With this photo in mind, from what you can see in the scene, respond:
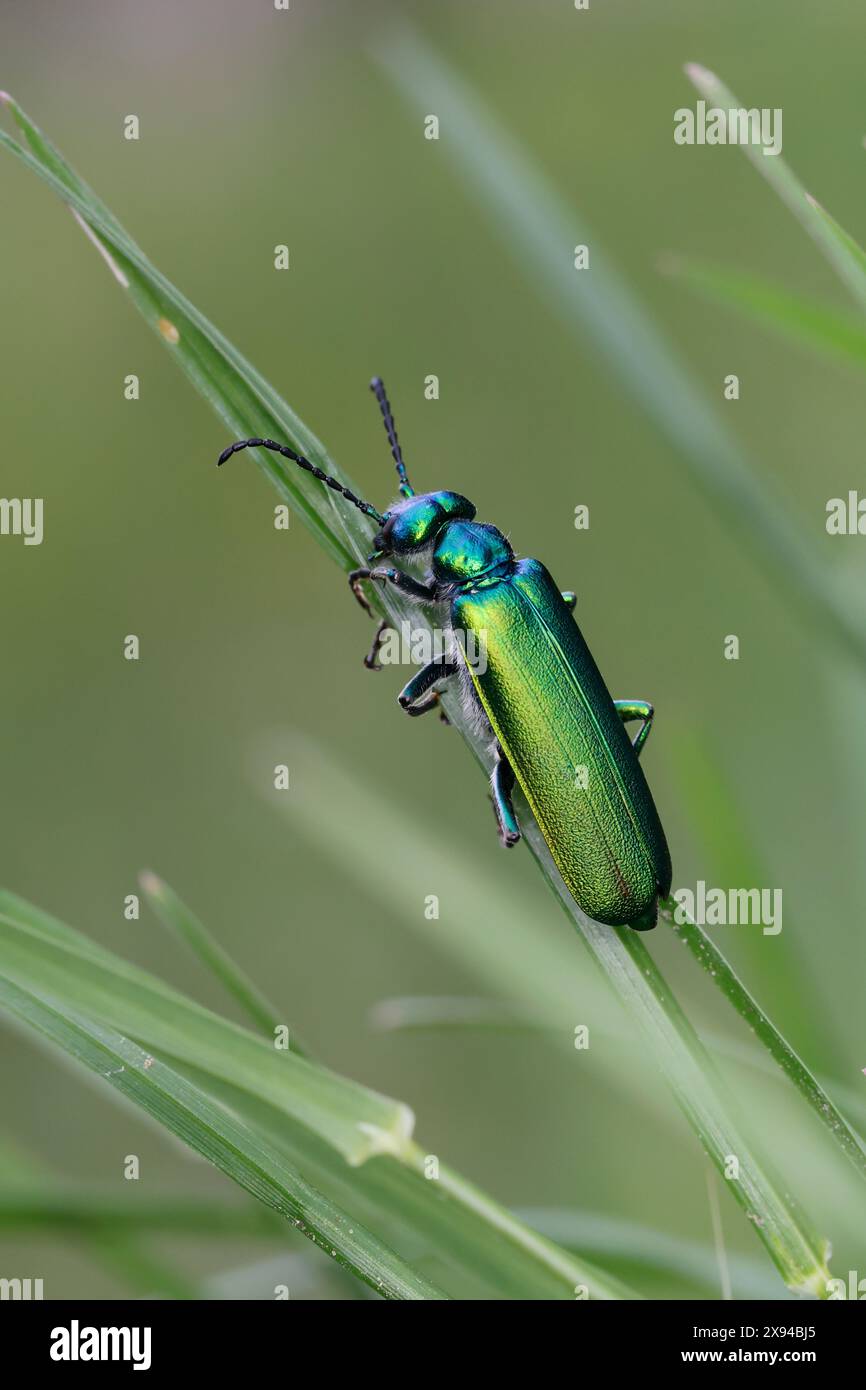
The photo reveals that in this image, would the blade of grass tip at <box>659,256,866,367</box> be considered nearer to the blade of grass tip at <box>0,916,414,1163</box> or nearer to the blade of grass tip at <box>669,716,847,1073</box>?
the blade of grass tip at <box>669,716,847,1073</box>

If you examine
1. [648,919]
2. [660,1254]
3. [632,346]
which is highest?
[632,346]

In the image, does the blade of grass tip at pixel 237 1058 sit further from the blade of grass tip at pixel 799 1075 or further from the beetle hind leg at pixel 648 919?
the beetle hind leg at pixel 648 919

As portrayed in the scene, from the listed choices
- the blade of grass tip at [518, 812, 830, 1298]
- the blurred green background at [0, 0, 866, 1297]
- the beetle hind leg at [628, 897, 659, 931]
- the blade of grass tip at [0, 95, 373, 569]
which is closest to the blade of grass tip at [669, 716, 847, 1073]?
the beetle hind leg at [628, 897, 659, 931]

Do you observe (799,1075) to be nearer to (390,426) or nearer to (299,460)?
(299,460)

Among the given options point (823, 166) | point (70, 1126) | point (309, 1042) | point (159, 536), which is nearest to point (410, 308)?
point (159, 536)

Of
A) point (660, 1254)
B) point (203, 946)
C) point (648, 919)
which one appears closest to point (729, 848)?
point (648, 919)
